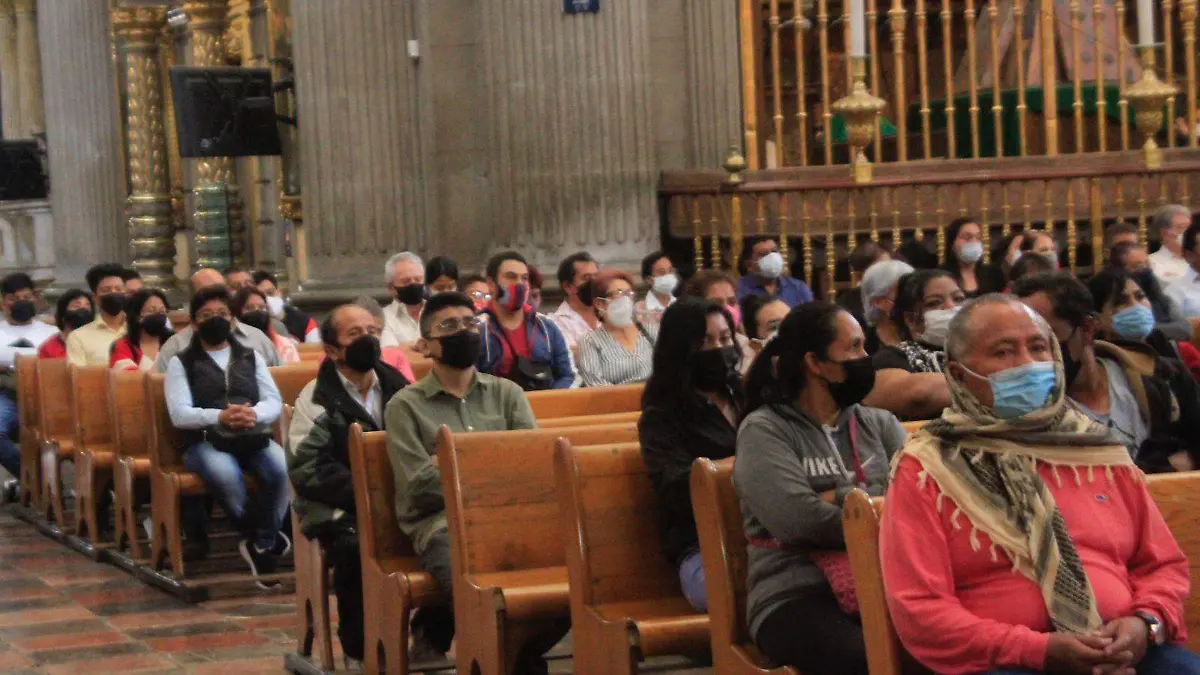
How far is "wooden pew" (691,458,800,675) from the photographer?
4.73 m

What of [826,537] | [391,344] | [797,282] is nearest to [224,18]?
[797,282]

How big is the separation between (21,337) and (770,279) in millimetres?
4788

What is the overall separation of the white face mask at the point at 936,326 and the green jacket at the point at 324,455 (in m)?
1.91

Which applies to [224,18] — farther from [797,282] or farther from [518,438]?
[518,438]

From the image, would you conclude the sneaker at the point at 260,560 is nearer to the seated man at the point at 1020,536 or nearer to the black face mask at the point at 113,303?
the black face mask at the point at 113,303

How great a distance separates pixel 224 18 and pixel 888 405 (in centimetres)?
1232

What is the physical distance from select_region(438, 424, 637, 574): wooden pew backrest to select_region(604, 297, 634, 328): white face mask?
8.35 ft

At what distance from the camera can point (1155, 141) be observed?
12.2 m

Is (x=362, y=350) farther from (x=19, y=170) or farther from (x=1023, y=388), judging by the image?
(x=19, y=170)

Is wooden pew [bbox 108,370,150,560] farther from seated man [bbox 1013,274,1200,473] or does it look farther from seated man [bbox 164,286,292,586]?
seated man [bbox 1013,274,1200,473]

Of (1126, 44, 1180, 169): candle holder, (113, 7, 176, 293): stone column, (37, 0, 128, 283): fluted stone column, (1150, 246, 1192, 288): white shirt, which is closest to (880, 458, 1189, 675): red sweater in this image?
(1150, 246, 1192, 288): white shirt

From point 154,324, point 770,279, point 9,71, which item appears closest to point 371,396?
point 154,324

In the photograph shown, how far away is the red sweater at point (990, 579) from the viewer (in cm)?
376

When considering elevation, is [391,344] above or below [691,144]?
below
